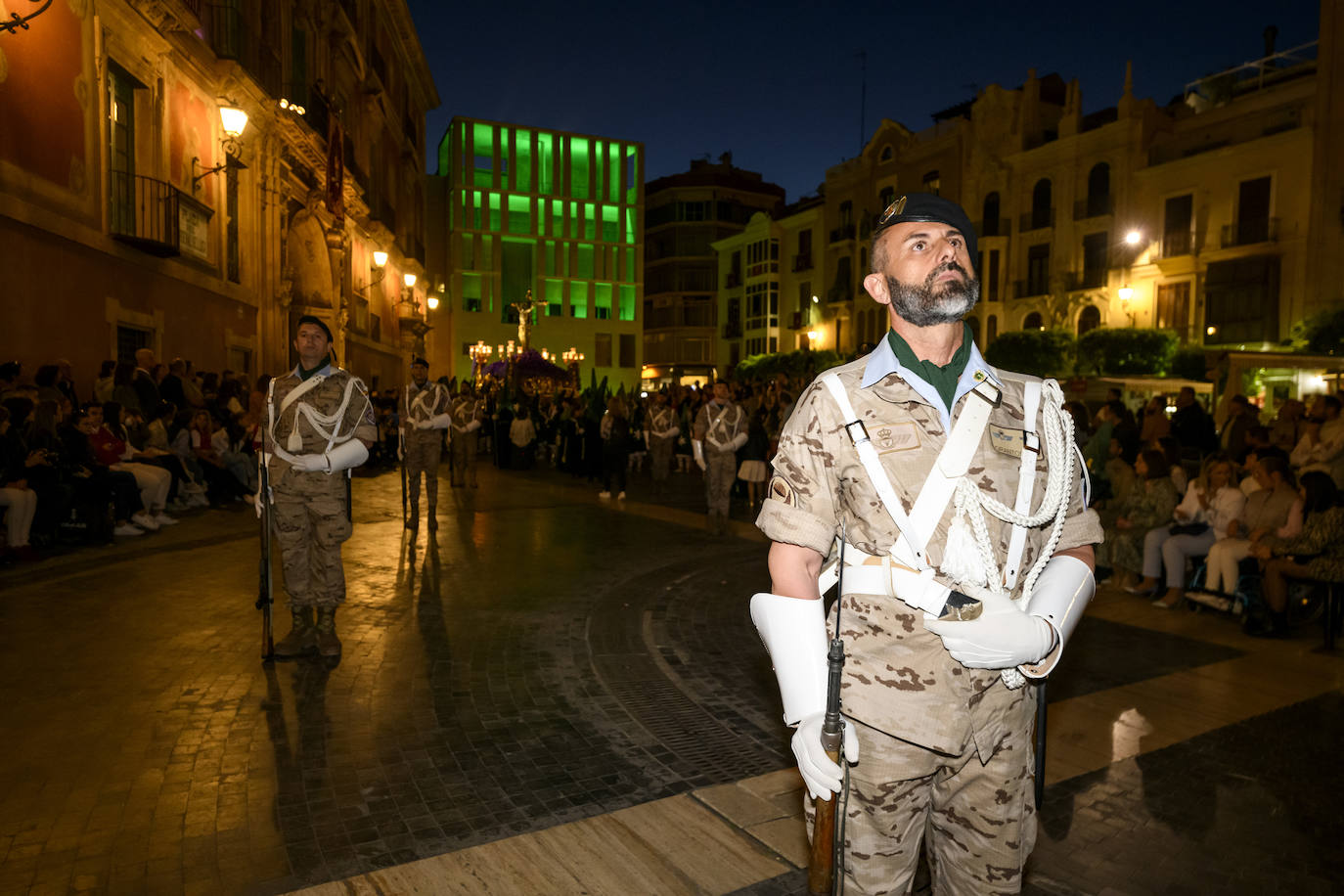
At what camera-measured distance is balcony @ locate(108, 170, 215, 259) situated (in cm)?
1430

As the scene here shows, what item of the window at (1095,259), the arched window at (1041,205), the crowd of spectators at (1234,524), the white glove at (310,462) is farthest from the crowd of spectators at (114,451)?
the arched window at (1041,205)

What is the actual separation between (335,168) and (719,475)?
19414 mm

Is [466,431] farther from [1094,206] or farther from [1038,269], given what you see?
[1038,269]

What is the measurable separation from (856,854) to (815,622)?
2.11 ft

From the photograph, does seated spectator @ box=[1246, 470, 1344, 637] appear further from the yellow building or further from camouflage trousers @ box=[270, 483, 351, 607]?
the yellow building

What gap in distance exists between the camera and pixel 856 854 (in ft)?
7.11

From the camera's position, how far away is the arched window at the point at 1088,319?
3416 centimetres

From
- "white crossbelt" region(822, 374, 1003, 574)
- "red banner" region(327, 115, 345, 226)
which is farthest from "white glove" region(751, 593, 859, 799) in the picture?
"red banner" region(327, 115, 345, 226)

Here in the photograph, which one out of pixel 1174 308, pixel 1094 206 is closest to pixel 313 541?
pixel 1174 308

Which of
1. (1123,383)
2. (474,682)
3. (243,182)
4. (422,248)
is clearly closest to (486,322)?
(422,248)

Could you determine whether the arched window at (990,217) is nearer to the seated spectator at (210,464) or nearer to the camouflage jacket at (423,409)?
the camouflage jacket at (423,409)

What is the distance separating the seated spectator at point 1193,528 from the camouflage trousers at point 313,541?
23.7 ft

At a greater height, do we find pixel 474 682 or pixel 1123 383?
pixel 1123 383

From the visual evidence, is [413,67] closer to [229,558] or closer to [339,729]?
[229,558]
